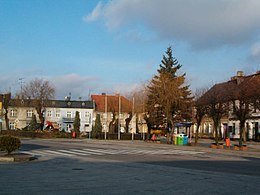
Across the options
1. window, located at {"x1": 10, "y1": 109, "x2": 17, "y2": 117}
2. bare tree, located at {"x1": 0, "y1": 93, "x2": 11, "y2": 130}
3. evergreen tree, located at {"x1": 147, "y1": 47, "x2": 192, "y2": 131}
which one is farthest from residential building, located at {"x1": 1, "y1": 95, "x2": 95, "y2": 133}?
evergreen tree, located at {"x1": 147, "y1": 47, "x2": 192, "y2": 131}

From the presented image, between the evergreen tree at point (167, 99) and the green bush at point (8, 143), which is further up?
the evergreen tree at point (167, 99)

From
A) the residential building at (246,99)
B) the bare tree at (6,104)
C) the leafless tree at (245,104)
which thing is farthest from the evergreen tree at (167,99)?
the bare tree at (6,104)

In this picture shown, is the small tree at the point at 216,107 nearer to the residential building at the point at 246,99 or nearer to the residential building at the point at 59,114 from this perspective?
the residential building at the point at 246,99

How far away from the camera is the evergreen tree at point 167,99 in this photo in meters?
49.5

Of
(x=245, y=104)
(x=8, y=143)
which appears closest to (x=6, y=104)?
(x=245, y=104)

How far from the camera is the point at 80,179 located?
13789mm

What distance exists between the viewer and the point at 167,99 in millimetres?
49375

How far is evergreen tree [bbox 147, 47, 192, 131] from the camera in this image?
163 feet

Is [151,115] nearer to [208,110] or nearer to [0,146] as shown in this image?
[208,110]

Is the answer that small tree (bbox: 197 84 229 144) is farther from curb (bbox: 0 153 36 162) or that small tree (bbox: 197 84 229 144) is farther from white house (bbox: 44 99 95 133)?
white house (bbox: 44 99 95 133)

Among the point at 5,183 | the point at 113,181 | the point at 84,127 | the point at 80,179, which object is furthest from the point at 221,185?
the point at 84,127

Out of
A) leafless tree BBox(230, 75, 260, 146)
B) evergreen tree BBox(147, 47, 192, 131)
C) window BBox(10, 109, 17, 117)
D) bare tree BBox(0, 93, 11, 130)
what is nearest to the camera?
leafless tree BBox(230, 75, 260, 146)

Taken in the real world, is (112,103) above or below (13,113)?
above

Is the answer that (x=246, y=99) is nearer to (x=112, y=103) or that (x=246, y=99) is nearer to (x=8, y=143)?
(x=8, y=143)
